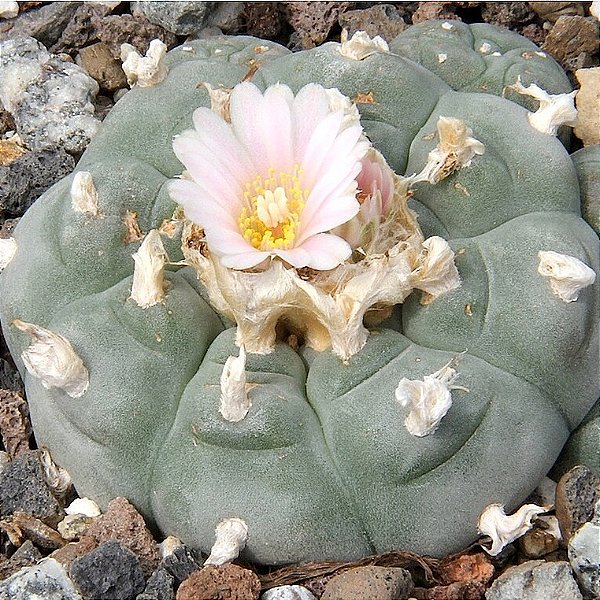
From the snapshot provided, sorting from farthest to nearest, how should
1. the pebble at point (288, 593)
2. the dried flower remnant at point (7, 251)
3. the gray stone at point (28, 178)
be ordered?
the gray stone at point (28, 178)
the dried flower remnant at point (7, 251)
the pebble at point (288, 593)

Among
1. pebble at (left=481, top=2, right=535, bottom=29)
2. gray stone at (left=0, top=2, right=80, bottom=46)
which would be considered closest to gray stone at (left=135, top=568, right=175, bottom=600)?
gray stone at (left=0, top=2, right=80, bottom=46)

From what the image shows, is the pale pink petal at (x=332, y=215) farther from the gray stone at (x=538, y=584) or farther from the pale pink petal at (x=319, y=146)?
the gray stone at (x=538, y=584)

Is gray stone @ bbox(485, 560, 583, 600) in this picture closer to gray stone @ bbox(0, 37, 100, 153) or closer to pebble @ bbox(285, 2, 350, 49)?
gray stone @ bbox(0, 37, 100, 153)

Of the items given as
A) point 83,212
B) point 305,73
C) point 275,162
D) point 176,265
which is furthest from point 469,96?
point 83,212

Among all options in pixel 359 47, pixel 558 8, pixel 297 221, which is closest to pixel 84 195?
pixel 297 221

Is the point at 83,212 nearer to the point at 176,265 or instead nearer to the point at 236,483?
the point at 176,265

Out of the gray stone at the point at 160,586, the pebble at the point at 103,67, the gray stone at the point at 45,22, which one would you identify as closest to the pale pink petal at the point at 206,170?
the gray stone at the point at 160,586
